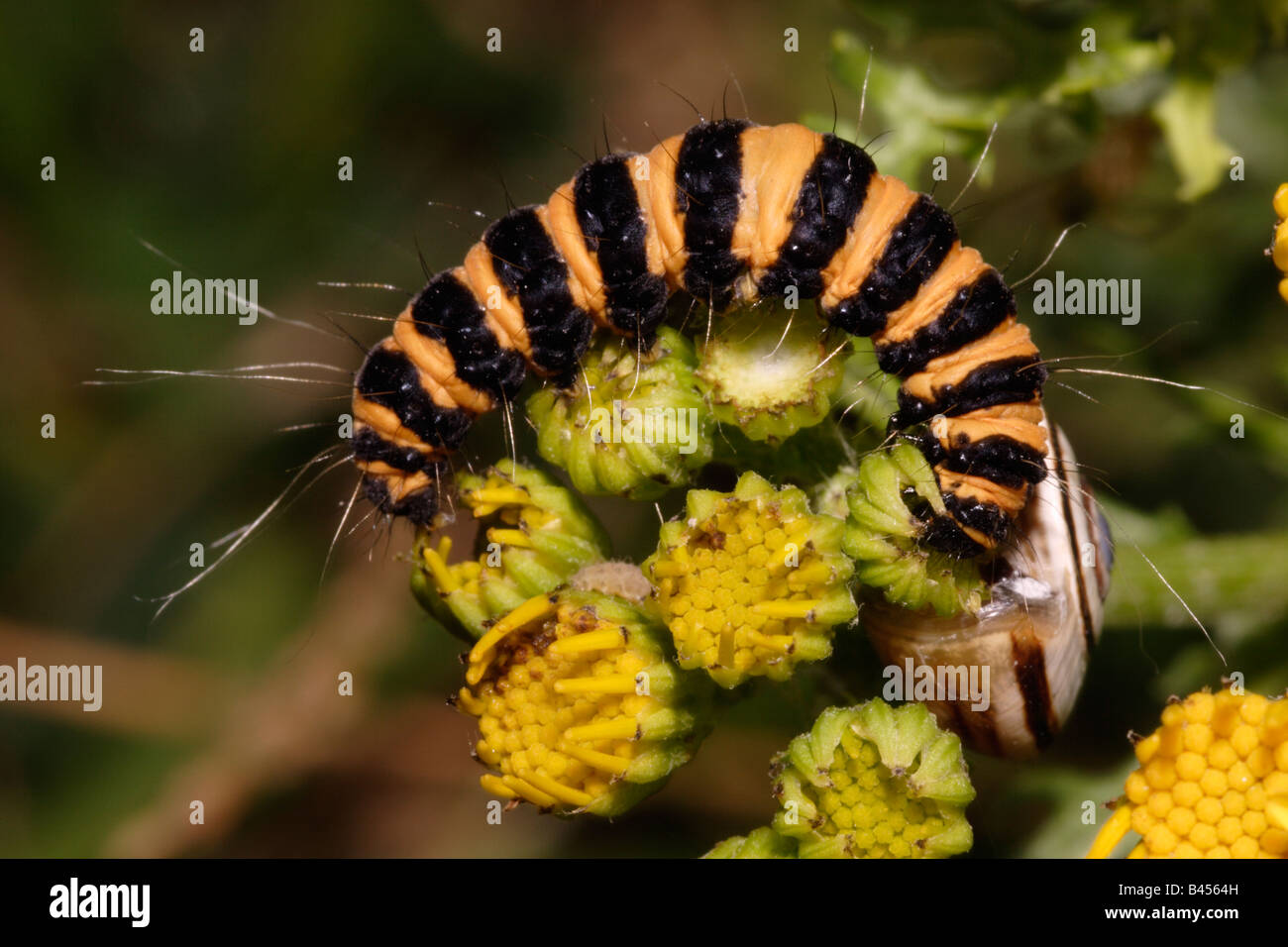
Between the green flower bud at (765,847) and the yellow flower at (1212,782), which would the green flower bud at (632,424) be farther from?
the yellow flower at (1212,782)

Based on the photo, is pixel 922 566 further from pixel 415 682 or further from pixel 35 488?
pixel 35 488

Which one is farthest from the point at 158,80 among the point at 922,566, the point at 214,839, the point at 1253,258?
the point at 1253,258

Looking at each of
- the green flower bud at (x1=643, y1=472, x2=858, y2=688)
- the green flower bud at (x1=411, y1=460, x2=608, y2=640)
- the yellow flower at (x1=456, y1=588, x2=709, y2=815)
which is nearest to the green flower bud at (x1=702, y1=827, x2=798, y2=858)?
the yellow flower at (x1=456, y1=588, x2=709, y2=815)

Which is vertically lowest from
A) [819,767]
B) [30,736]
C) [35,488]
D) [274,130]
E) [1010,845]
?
[1010,845]

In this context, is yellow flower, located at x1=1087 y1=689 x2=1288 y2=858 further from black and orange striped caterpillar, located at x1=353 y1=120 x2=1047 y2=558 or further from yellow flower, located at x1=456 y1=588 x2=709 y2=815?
yellow flower, located at x1=456 y1=588 x2=709 y2=815

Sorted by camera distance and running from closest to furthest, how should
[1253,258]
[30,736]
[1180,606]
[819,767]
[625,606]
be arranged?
[819,767], [625,606], [1180,606], [1253,258], [30,736]
